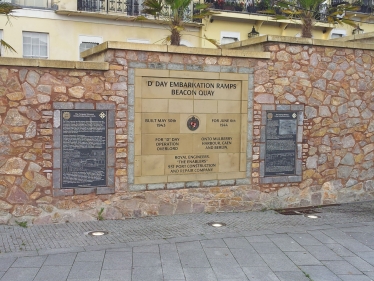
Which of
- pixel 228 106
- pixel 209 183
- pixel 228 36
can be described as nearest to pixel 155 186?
pixel 209 183

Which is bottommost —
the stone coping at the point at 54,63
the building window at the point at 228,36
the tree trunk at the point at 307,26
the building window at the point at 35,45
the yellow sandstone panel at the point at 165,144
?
the yellow sandstone panel at the point at 165,144

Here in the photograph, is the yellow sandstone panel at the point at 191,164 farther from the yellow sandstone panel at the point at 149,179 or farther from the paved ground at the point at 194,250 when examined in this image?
the paved ground at the point at 194,250

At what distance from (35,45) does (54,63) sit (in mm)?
8514

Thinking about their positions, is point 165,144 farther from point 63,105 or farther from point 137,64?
point 63,105

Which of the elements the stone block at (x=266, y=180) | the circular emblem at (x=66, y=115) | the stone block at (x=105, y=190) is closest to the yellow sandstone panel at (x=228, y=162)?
the stone block at (x=266, y=180)

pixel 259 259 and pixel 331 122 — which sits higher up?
pixel 331 122

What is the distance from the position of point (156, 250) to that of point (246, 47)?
5022mm

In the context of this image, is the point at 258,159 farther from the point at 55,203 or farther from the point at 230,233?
the point at 55,203

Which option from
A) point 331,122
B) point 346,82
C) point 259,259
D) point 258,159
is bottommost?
point 259,259

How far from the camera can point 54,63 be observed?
7.66 m

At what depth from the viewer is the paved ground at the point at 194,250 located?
227 inches

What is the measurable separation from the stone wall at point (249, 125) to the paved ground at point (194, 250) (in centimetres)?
41

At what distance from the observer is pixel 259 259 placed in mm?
6340

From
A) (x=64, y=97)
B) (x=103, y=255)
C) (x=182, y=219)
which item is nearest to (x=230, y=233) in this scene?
(x=182, y=219)
